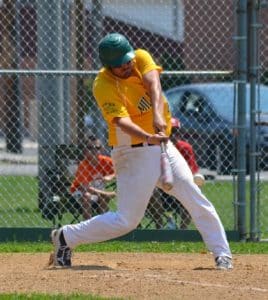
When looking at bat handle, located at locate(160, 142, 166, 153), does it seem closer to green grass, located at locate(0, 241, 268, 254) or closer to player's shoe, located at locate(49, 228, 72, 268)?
player's shoe, located at locate(49, 228, 72, 268)

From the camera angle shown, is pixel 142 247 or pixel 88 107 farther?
pixel 88 107

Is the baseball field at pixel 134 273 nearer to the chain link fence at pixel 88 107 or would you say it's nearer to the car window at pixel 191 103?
the chain link fence at pixel 88 107

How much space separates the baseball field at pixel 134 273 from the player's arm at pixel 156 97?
1093mm

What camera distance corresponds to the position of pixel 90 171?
12.0m

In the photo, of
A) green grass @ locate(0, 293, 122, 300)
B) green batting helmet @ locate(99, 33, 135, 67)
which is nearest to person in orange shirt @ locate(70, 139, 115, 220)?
green batting helmet @ locate(99, 33, 135, 67)

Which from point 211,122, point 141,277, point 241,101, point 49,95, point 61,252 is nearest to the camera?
point 141,277

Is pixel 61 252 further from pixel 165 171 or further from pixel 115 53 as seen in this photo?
pixel 115 53

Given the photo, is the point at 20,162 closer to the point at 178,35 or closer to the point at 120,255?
the point at 178,35

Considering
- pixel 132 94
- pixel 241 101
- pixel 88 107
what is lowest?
pixel 88 107

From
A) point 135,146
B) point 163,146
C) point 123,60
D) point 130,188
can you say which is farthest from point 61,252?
point 123,60

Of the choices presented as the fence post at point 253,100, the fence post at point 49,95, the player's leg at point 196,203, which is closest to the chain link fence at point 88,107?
the fence post at point 49,95

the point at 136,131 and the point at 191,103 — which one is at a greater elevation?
the point at 136,131

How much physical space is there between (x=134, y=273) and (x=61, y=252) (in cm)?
68

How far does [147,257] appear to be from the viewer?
390 inches
